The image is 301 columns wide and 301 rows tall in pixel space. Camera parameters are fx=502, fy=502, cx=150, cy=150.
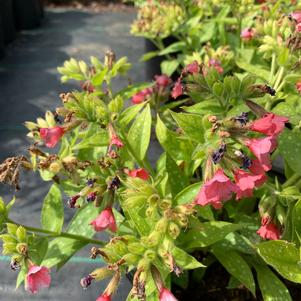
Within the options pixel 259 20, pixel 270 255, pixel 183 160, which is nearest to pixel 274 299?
pixel 270 255

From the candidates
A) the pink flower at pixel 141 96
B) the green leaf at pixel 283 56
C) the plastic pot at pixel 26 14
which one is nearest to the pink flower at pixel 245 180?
the green leaf at pixel 283 56

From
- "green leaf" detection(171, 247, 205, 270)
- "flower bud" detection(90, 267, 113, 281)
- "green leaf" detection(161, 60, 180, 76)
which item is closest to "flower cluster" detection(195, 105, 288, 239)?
"green leaf" detection(171, 247, 205, 270)

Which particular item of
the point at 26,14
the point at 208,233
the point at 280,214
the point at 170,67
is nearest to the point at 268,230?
the point at 280,214

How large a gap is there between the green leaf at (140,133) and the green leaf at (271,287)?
0.37 meters

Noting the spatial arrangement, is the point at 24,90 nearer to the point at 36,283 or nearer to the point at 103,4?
the point at 36,283

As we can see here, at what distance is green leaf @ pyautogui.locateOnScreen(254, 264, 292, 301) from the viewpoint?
1.05 meters

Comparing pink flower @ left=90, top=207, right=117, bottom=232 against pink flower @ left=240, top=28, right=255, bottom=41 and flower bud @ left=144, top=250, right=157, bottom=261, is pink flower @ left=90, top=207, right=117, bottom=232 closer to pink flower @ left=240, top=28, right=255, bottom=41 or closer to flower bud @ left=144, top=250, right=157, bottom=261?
flower bud @ left=144, top=250, right=157, bottom=261

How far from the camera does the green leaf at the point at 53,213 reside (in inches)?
42.6

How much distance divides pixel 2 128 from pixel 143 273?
164 cm

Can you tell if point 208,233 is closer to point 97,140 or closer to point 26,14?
point 97,140

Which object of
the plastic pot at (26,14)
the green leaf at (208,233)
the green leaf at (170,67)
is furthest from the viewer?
the plastic pot at (26,14)

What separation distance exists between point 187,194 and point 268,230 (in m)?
0.20

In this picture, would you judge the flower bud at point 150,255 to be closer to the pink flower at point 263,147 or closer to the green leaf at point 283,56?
the pink flower at point 263,147

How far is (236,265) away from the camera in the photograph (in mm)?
1074
